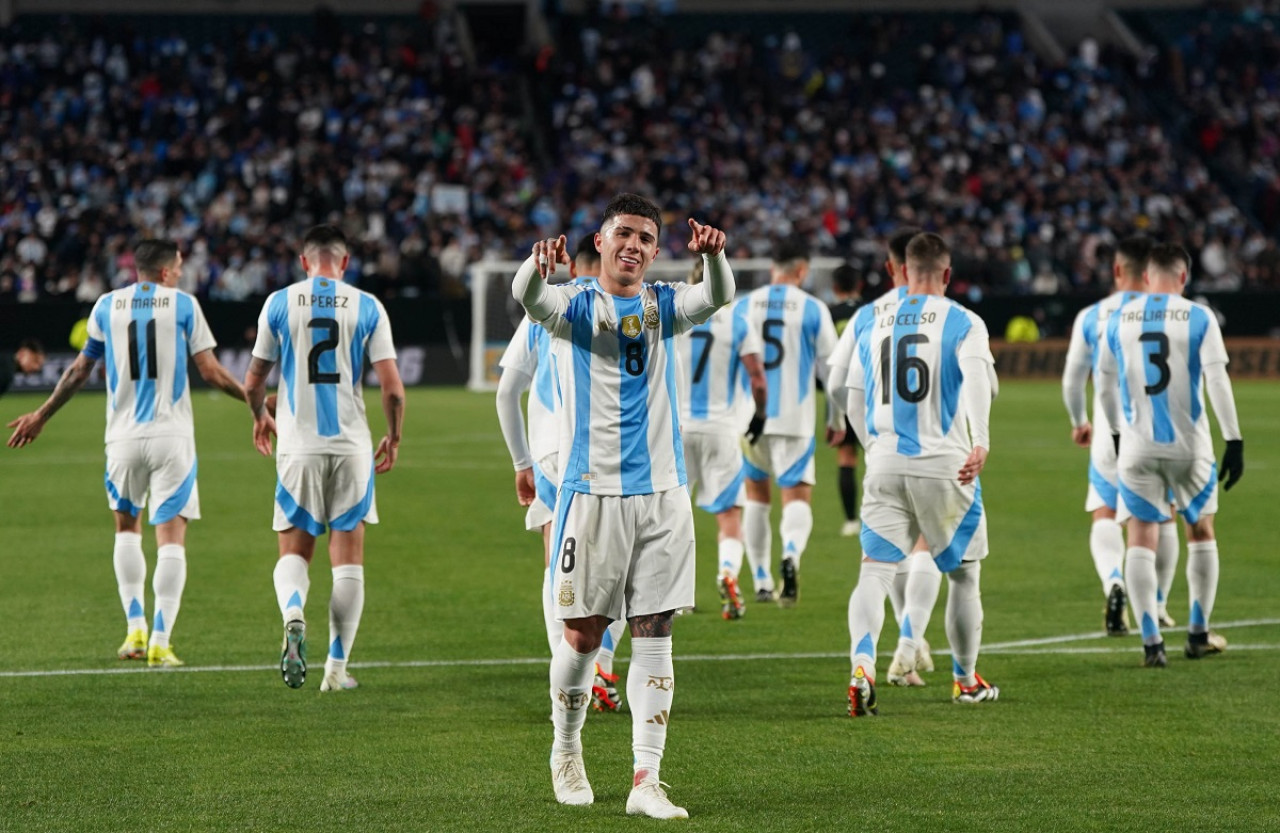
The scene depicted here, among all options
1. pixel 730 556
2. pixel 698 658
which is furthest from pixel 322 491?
pixel 730 556

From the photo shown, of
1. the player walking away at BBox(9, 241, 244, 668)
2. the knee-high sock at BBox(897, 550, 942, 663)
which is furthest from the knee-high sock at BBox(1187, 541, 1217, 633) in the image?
the player walking away at BBox(9, 241, 244, 668)

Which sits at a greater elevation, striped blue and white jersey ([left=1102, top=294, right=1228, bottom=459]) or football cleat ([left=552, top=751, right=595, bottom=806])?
striped blue and white jersey ([left=1102, top=294, right=1228, bottom=459])

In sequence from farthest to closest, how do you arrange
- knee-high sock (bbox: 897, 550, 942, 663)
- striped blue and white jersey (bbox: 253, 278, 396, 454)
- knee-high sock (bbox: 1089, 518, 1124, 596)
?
knee-high sock (bbox: 1089, 518, 1124, 596)
knee-high sock (bbox: 897, 550, 942, 663)
striped blue and white jersey (bbox: 253, 278, 396, 454)

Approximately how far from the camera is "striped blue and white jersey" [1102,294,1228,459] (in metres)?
9.09

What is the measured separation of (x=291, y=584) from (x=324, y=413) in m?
0.82

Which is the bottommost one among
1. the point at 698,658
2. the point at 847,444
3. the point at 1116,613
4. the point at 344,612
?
the point at 698,658

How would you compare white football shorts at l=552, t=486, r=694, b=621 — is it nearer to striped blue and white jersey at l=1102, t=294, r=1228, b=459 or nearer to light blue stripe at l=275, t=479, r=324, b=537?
light blue stripe at l=275, t=479, r=324, b=537

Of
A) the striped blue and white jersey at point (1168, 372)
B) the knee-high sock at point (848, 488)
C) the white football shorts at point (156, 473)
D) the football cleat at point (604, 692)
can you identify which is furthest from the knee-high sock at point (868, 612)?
the knee-high sock at point (848, 488)

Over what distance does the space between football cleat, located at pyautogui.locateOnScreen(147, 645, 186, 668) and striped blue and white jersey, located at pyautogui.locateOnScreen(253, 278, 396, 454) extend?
55.3 inches

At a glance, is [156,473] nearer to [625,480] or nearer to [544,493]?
[544,493]

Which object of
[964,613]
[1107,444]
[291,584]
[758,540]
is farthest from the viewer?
[758,540]

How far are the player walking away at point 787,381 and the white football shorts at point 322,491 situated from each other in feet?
12.5

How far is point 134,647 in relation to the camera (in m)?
9.23

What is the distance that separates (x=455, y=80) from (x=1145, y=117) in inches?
638
